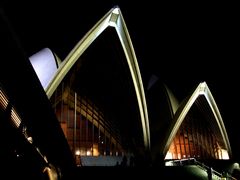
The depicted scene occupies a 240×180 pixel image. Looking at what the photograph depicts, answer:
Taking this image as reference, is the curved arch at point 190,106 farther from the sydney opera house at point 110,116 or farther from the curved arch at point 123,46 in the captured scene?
the curved arch at point 123,46

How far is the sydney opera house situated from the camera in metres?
8.29

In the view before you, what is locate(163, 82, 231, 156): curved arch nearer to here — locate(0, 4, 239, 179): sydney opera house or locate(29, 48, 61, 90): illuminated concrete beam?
locate(0, 4, 239, 179): sydney opera house

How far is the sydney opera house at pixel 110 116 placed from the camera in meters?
8.29

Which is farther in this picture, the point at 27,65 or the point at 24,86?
the point at 24,86

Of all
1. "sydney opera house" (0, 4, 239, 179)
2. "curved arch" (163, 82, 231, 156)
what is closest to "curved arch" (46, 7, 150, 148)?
"sydney opera house" (0, 4, 239, 179)

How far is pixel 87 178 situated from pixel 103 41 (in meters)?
8.52

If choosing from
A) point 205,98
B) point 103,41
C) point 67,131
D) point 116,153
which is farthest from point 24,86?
point 205,98

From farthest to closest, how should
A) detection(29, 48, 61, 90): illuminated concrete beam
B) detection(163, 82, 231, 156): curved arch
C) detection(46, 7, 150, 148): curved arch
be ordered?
detection(163, 82, 231, 156): curved arch, detection(29, 48, 61, 90): illuminated concrete beam, detection(46, 7, 150, 148): curved arch

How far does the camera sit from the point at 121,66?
16.0 metres

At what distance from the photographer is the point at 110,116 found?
64.7ft

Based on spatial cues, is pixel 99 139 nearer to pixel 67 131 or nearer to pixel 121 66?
pixel 67 131

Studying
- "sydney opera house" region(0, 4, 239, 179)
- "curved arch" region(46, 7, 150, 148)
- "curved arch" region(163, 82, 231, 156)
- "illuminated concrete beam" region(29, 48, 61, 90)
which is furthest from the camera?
"curved arch" region(163, 82, 231, 156)

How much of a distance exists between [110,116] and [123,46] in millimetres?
6778

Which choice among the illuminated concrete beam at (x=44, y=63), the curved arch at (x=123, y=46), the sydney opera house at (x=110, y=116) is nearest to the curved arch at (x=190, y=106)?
the sydney opera house at (x=110, y=116)
